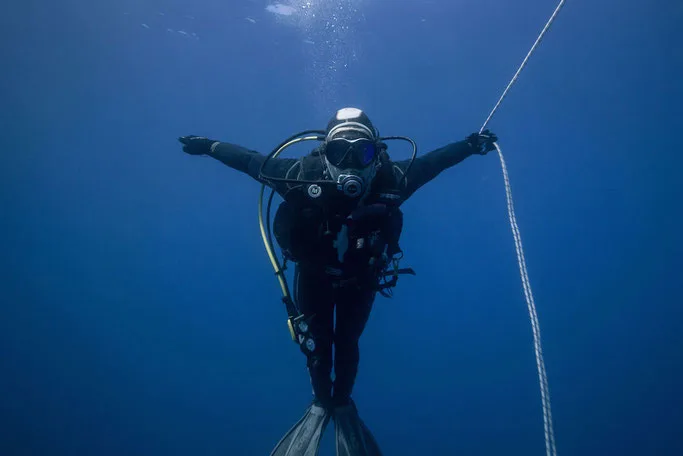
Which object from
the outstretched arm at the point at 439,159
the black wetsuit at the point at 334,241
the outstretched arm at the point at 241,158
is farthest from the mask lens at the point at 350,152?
the outstretched arm at the point at 439,159

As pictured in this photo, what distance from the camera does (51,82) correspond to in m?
17.0

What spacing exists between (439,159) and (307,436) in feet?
10.7

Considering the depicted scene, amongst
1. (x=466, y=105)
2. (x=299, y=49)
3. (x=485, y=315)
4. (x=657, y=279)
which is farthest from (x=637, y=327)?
(x=299, y=49)

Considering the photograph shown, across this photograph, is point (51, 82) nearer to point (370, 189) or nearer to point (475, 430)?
point (370, 189)

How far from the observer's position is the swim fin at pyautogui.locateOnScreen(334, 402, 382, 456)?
151 inches

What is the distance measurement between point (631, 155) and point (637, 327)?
13.3 m

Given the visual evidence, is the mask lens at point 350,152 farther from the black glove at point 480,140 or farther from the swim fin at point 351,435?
the swim fin at point 351,435

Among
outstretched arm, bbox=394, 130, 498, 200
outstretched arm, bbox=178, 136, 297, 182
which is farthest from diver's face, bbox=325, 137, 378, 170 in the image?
outstretched arm, bbox=394, 130, 498, 200

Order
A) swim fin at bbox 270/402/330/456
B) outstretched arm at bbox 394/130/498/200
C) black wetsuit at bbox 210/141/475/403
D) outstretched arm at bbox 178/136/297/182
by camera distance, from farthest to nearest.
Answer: swim fin at bbox 270/402/330/456, outstretched arm at bbox 394/130/498/200, outstretched arm at bbox 178/136/297/182, black wetsuit at bbox 210/141/475/403

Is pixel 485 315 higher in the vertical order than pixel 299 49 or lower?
lower

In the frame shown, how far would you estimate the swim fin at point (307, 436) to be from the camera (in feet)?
12.4

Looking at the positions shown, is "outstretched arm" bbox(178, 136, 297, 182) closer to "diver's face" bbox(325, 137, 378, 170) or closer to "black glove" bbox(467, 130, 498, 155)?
"diver's face" bbox(325, 137, 378, 170)

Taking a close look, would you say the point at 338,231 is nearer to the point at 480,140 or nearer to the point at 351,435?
the point at 480,140

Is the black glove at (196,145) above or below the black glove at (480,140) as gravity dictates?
below
